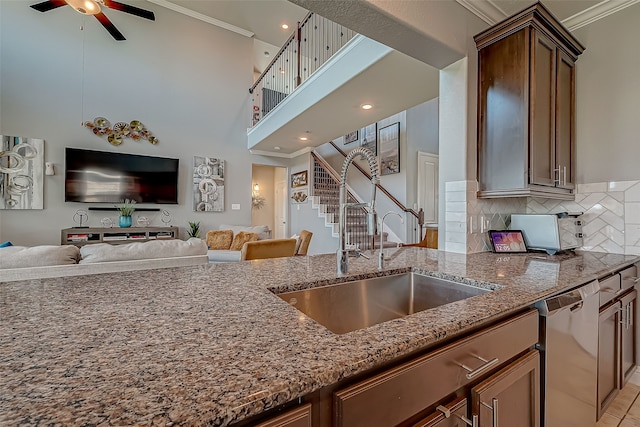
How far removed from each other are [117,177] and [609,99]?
667 centimetres

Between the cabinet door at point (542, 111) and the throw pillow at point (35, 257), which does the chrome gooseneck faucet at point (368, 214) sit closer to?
the cabinet door at point (542, 111)

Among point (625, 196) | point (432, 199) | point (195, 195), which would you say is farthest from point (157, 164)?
point (625, 196)

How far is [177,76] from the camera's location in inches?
228

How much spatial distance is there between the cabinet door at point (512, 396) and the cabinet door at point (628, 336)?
4.02 feet

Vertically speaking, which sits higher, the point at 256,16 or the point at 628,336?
the point at 256,16

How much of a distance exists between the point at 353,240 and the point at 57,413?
16.9 ft

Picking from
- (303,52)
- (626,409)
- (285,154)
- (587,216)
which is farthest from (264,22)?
(626,409)

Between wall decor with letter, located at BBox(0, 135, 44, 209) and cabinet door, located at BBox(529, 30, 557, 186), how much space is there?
21.6 feet

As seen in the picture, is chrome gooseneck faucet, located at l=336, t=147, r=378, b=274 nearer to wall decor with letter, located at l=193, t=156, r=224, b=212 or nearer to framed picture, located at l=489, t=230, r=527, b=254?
framed picture, located at l=489, t=230, r=527, b=254

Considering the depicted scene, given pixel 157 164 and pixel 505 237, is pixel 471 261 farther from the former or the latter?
pixel 157 164

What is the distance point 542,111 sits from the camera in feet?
6.20

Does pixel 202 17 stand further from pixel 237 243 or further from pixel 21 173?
pixel 237 243

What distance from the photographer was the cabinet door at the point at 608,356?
1.50m

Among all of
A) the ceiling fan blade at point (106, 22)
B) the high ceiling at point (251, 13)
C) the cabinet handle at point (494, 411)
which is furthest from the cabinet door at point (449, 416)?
the high ceiling at point (251, 13)
